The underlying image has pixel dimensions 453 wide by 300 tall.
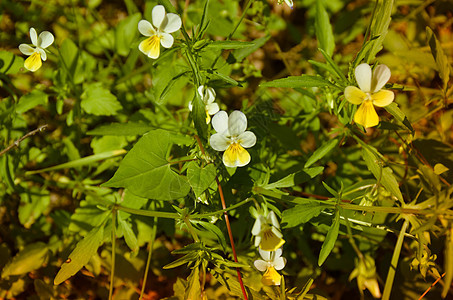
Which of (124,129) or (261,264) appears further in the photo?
(124,129)

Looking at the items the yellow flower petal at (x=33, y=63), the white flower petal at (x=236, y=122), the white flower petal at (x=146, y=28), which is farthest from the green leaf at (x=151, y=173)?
the yellow flower petal at (x=33, y=63)

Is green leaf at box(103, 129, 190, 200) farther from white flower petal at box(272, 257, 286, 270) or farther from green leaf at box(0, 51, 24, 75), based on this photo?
green leaf at box(0, 51, 24, 75)

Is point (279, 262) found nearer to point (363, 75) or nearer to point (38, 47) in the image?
point (363, 75)

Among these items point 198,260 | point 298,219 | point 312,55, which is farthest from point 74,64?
point 312,55

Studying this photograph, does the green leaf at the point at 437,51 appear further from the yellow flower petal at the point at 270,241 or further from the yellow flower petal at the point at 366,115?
the yellow flower petal at the point at 270,241

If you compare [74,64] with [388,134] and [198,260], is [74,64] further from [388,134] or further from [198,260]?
[388,134]

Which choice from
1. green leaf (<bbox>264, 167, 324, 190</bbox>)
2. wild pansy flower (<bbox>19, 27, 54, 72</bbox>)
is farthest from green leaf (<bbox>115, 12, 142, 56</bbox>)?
green leaf (<bbox>264, 167, 324, 190</bbox>)

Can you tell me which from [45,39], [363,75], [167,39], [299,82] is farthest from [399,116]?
[45,39]
